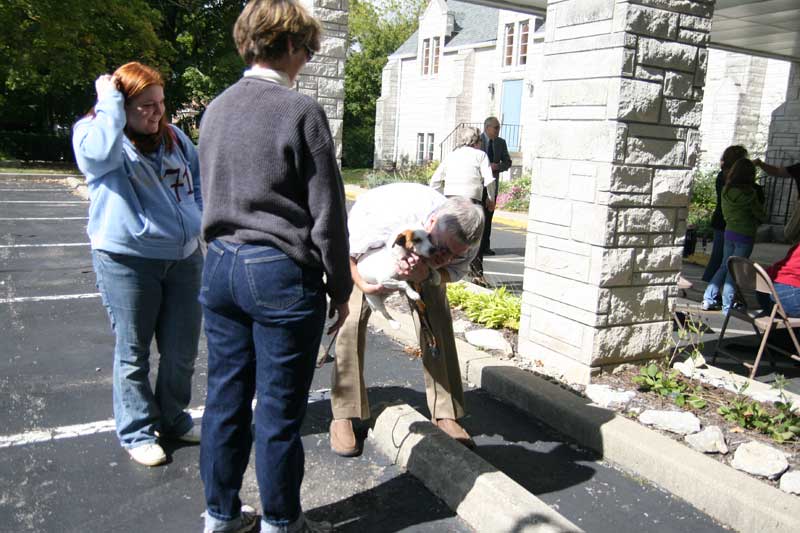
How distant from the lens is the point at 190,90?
2914 centimetres

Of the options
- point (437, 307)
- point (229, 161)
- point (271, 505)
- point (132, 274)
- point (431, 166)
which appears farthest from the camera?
point (431, 166)

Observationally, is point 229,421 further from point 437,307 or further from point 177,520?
point 437,307

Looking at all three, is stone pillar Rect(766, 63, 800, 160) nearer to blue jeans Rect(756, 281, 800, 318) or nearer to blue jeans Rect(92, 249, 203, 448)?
blue jeans Rect(756, 281, 800, 318)

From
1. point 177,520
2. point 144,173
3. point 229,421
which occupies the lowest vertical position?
point 177,520

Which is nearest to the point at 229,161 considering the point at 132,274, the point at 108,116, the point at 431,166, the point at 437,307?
the point at 108,116

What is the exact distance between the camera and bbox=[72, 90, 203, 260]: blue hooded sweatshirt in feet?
9.82

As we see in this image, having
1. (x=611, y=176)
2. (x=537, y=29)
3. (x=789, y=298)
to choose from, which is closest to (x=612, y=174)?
(x=611, y=176)

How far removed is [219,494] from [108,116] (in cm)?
172

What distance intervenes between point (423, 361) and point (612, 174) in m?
1.84

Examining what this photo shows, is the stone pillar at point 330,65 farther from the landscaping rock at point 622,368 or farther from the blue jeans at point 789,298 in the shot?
the blue jeans at point 789,298

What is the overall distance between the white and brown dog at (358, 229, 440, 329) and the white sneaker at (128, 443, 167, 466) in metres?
1.47

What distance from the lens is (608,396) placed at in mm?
4305

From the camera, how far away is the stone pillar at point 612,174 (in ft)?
→ 14.4

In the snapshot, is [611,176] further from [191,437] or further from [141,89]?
[191,437]
